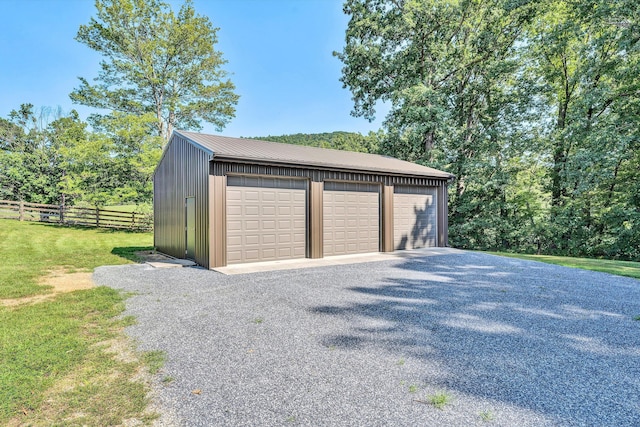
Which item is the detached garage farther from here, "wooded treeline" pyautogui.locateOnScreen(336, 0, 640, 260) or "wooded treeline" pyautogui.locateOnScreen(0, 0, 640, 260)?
"wooded treeline" pyautogui.locateOnScreen(0, 0, 640, 260)

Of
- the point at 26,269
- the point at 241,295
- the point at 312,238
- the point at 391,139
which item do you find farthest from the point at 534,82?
the point at 26,269

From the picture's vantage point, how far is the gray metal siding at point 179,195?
7675 millimetres

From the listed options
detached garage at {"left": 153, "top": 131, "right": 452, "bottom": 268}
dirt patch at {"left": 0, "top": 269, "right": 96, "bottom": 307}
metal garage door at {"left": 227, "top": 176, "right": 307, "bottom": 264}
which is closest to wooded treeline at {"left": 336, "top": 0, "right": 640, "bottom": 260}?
detached garage at {"left": 153, "top": 131, "right": 452, "bottom": 268}

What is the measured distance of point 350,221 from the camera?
9703 millimetres

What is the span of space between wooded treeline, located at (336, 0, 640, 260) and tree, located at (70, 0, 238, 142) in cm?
891

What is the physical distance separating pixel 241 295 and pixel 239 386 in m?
2.79

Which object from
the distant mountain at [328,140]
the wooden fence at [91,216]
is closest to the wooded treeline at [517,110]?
the wooden fence at [91,216]

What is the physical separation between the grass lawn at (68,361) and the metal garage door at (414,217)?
812 cm

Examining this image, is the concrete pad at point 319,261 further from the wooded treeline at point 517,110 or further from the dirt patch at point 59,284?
the wooded treeline at point 517,110

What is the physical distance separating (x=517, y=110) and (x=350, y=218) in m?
12.5

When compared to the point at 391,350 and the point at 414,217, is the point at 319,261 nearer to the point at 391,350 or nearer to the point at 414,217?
the point at 414,217

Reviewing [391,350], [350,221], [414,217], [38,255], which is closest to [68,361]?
[391,350]

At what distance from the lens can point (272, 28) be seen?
15.9 metres

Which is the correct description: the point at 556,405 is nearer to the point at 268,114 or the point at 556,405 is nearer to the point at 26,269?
the point at 26,269
